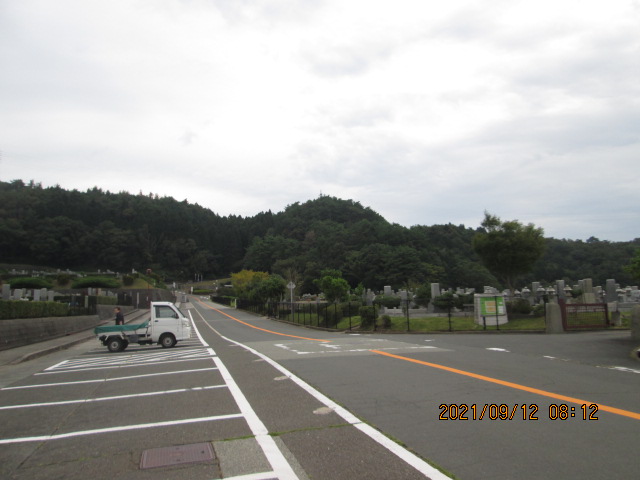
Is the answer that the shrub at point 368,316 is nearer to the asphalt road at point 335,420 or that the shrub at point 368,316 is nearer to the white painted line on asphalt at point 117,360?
the white painted line on asphalt at point 117,360

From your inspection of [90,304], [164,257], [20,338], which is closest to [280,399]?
[20,338]

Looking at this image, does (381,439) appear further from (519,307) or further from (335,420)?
(519,307)

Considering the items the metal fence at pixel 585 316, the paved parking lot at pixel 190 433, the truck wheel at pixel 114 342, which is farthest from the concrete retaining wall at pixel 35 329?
the metal fence at pixel 585 316

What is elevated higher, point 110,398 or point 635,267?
point 635,267

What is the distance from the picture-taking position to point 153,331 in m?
21.4

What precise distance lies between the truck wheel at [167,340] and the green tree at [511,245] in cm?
2829

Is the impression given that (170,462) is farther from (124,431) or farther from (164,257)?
(164,257)

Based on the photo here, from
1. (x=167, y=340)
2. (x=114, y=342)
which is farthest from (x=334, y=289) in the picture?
(x=114, y=342)

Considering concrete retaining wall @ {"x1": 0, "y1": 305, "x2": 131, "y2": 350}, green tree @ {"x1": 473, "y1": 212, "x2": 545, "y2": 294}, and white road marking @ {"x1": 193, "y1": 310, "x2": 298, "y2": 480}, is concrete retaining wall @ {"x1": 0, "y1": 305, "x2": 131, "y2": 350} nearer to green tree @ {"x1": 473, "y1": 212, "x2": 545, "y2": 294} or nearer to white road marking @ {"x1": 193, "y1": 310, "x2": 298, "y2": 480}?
white road marking @ {"x1": 193, "y1": 310, "x2": 298, "y2": 480}

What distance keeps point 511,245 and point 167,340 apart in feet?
96.0

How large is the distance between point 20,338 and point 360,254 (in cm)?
9058

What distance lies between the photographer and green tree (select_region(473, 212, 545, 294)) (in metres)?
39.6

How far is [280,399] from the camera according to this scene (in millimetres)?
8656

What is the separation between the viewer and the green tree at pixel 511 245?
39625 millimetres
